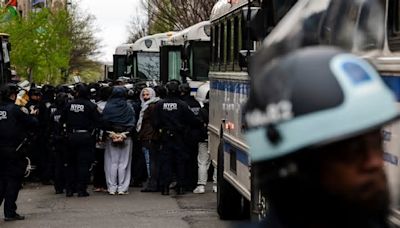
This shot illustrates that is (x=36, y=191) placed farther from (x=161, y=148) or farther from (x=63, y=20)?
(x=63, y=20)

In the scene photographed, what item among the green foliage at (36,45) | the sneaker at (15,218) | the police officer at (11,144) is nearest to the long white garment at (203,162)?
the sneaker at (15,218)

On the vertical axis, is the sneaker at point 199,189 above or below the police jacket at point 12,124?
below

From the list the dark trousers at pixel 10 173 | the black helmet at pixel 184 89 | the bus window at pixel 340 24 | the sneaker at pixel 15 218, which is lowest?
the sneaker at pixel 15 218

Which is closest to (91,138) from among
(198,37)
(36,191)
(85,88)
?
(85,88)

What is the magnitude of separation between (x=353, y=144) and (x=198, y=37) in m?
20.7

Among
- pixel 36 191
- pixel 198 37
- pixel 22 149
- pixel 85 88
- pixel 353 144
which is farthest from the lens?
pixel 198 37

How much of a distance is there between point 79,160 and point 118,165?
773mm

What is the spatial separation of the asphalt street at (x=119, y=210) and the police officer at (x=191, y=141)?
13.0 inches

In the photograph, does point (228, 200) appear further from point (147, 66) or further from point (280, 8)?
point (147, 66)

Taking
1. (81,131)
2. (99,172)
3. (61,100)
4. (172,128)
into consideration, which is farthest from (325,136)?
(99,172)

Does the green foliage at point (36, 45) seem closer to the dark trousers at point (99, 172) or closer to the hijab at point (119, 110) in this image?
the dark trousers at point (99, 172)

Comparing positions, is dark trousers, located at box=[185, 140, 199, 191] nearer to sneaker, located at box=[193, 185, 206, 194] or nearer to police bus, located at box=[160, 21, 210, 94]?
sneaker, located at box=[193, 185, 206, 194]

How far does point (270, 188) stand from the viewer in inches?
81.5

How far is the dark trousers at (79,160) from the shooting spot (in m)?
15.0
